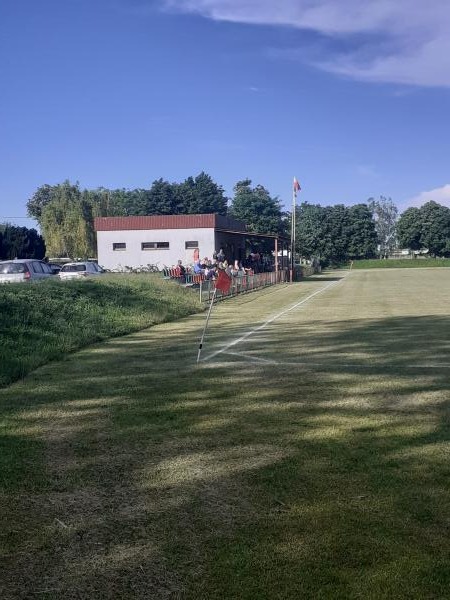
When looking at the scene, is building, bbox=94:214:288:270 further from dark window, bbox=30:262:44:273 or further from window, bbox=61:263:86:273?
dark window, bbox=30:262:44:273

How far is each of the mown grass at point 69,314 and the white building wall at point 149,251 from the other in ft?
71.4

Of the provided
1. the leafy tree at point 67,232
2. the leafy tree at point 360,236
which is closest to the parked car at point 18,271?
the leafy tree at point 67,232

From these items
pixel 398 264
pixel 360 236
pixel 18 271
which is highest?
pixel 360 236

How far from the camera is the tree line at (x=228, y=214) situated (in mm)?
66500

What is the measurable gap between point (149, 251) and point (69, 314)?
30570 mm

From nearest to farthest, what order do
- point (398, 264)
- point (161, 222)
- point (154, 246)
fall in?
point (161, 222) < point (154, 246) < point (398, 264)

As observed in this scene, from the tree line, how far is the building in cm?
1258

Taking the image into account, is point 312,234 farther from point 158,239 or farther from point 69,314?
point 69,314

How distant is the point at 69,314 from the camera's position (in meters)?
14.9

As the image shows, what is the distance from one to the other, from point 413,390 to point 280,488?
3.89 metres

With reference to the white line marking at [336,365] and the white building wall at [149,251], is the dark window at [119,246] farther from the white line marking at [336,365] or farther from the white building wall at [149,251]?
the white line marking at [336,365]

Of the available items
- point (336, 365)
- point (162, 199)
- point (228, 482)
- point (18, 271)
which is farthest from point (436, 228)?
point (228, 482)

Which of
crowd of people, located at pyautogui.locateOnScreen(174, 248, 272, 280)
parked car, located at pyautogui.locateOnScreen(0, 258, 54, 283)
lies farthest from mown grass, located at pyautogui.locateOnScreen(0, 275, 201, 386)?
crowd of people, located at pyautogui.locateOnScreen(174, 248, 272, 280)

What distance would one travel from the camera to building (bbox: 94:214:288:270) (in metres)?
43.9
